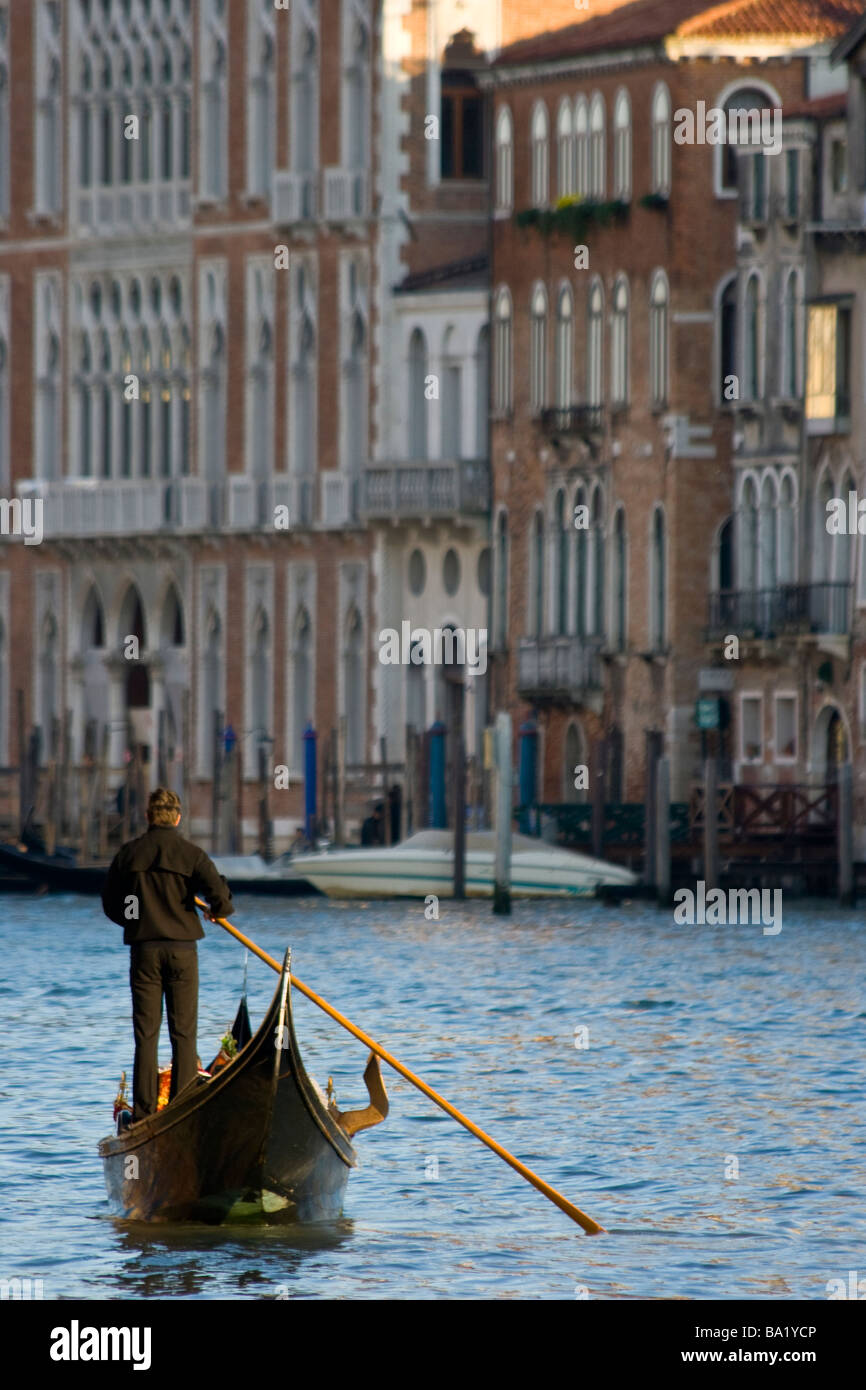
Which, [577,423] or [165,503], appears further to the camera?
[165,503]

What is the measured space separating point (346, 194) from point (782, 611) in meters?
12.0

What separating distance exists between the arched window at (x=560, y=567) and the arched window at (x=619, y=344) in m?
2.07

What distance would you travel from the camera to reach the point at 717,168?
5978 centimetres

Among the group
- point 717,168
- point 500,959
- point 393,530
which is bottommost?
point 500,959

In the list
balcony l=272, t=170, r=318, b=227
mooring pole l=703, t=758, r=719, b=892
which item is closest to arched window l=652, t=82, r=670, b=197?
balcony l=272, t=170, r=318, b=227

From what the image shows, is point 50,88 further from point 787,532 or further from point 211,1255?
point 211,1255

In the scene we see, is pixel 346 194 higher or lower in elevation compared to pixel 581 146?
lower

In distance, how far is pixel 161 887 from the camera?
78.3 feet

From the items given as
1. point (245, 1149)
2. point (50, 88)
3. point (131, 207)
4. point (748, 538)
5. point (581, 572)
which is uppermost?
point (50, 88)

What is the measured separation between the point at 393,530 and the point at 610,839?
10.3 metres

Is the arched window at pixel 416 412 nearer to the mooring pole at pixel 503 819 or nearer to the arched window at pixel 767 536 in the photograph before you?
the arched window at pixel 767 536

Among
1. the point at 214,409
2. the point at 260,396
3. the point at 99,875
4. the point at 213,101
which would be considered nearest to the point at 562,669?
the point at 99,875
